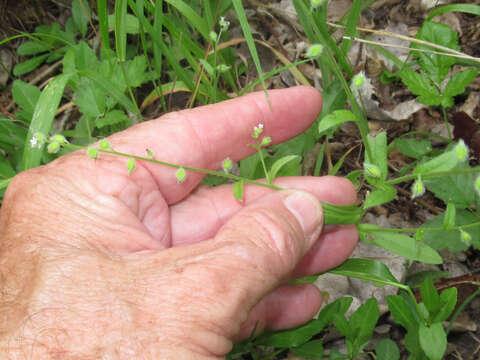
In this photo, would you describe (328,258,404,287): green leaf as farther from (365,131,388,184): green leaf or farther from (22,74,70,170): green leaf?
(22,74,70,170): green leaf

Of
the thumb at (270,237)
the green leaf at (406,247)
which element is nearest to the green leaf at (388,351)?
the green leaf at (406,247)

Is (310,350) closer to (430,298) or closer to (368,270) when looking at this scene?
(368,270)

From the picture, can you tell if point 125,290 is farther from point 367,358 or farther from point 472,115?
point 472,115

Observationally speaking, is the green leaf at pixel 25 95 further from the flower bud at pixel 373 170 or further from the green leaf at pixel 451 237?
the green leaf at pixel 451 237

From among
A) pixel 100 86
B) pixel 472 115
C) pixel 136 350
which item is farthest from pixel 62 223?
pixel 472 115

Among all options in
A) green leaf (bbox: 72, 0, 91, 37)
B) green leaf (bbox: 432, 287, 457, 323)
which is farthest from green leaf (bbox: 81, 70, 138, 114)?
green leaf (bbox: 432, 287, 457, 323)

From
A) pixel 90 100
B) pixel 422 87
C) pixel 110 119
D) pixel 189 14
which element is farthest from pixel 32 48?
pixel 422 87
